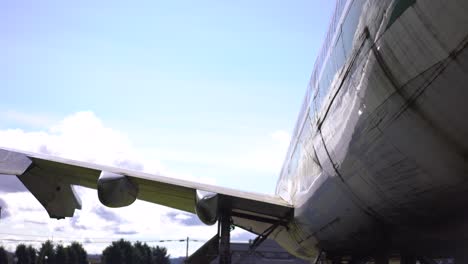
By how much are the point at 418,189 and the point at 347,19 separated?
6.96ft

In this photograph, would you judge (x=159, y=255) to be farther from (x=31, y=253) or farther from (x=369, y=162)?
(x=369, y=162)

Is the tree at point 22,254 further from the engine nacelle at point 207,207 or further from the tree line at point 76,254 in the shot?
the engine nacelle at point 207,207

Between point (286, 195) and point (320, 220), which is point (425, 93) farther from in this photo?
point (286, 195)

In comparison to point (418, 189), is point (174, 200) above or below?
above

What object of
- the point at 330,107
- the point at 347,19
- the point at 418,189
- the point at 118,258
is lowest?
the point at 418,189

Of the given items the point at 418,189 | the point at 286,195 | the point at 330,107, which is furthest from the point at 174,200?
the point at 418,189

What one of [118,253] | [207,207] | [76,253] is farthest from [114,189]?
[76,253]

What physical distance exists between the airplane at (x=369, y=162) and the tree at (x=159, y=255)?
10518 cm

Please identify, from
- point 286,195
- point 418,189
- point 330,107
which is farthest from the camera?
point 286,195

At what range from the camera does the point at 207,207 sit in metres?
9.44

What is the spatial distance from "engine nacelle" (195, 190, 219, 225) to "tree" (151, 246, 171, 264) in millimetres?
106017

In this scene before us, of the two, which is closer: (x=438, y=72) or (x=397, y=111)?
(x=438, y=72)

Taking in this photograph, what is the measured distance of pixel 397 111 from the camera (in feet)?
15.9

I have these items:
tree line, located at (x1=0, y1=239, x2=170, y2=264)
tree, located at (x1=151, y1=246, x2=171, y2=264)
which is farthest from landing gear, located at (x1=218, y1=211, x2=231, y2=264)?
tree, located at (x1=151, y1=246, x2=171, y2=264)
